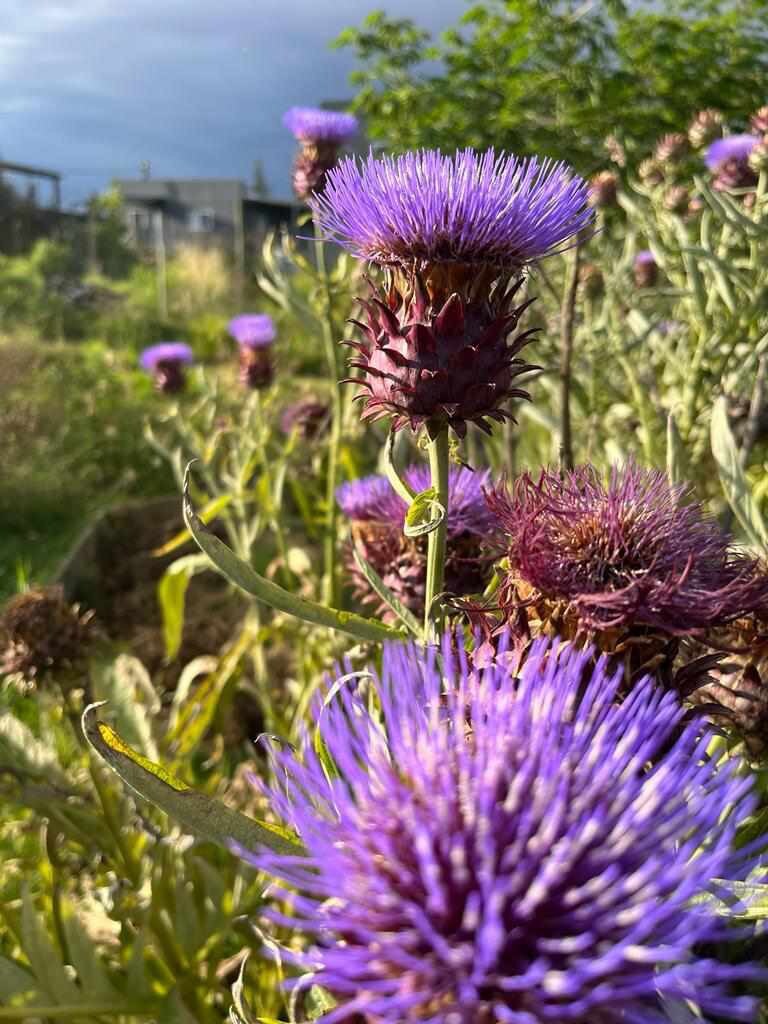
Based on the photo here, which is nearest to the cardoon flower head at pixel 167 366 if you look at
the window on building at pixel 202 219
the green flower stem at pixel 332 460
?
the green flower stem at pixel 332 460

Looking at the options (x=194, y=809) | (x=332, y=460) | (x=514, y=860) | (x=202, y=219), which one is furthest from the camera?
(x=202, y=219)

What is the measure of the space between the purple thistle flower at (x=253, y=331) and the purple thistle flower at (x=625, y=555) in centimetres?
139

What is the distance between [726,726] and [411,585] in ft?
1.26

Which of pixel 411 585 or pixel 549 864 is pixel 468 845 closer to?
pixel 549 864

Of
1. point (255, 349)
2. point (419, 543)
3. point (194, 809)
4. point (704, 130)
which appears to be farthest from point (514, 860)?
point (704, 130)

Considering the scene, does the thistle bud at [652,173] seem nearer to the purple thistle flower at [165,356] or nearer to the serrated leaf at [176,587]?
the purple thistle flower at [165,356]

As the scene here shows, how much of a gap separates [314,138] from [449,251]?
89 cm

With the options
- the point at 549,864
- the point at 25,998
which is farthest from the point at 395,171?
the point at 25,998

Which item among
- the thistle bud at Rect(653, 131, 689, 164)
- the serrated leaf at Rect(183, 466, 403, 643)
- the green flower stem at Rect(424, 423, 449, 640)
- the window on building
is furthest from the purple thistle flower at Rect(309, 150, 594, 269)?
the window on building

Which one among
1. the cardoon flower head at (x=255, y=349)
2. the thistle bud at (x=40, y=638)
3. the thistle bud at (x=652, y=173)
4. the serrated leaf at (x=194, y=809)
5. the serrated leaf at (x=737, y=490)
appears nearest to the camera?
the serrated leaf at (x=194, y=809)

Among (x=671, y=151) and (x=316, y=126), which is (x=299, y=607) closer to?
(x=316, y=126)

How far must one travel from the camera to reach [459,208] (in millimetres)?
683

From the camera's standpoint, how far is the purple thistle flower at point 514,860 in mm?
382

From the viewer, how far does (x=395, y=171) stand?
2.35 ft
